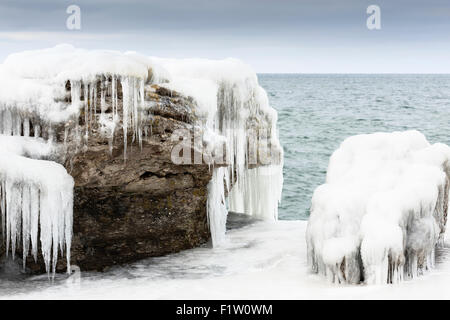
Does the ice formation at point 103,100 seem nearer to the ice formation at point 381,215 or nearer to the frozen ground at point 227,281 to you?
the frozen ground at point 227,281

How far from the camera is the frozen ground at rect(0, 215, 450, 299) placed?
23.8ft

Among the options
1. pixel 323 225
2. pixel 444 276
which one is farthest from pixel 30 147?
pixel 444 276

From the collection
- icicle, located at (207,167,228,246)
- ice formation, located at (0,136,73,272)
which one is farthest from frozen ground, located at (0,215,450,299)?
ice formation, located at (0,136,73,272)

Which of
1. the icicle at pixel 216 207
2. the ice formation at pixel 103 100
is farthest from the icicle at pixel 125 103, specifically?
the icicle at pixel 216 207

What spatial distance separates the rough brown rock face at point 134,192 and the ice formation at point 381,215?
6.47 feet

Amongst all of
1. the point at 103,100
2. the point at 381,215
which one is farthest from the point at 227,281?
the point at 103,100

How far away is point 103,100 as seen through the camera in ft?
26.9

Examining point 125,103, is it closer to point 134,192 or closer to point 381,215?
point 134,192

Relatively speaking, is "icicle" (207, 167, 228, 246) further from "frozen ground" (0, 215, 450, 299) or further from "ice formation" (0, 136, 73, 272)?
"ice formation" (0, 136, 73, 272)

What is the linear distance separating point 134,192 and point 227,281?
5.97 feet

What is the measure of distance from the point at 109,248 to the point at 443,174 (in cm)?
466

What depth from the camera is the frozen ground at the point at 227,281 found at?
23.8 feet

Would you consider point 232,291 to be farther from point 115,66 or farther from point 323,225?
point 115,66

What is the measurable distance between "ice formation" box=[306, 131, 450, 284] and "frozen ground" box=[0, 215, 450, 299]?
21cm
